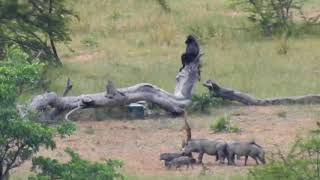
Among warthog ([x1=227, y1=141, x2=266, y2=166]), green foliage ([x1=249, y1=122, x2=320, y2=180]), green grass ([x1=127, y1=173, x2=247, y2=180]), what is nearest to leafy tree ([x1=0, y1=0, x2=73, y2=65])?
warthog ([x1=227, y1=141, x2=266, y2=166])

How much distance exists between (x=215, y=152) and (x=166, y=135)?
7.28ft

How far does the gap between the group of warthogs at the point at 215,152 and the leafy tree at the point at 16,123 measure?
358 cm

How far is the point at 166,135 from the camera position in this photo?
52.7 ft

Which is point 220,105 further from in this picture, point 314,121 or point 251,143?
point 251,143

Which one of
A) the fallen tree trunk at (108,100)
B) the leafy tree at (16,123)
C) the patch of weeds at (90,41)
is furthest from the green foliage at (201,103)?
the leafy tree at (16,123)

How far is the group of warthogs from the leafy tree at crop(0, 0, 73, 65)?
19.3 feet

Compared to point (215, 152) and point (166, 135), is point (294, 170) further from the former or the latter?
point (166, 135)

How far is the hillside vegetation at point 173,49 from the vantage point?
780 inches

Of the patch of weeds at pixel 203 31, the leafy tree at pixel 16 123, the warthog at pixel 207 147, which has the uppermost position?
the leafy tree at pixel 16 123

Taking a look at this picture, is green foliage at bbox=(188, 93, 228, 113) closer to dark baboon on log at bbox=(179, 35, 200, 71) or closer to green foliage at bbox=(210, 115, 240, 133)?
Result: dark baboon on log at bbox=(179, 35, 200, 71)

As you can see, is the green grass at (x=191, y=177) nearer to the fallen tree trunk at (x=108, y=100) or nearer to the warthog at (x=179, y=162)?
the warthog at (x=179, y=162)

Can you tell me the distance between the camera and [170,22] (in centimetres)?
2580

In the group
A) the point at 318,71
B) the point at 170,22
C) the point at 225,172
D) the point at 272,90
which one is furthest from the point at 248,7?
the point at 225,172

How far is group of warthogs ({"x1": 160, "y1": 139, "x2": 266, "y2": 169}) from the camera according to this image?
45.0 ft
